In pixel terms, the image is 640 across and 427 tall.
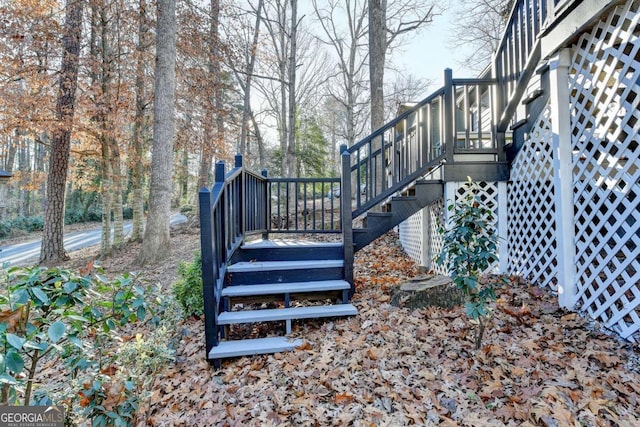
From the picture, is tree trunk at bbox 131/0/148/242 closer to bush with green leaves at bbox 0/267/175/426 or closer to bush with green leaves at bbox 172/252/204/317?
bush with green leaves at bbox 172/252/204/317

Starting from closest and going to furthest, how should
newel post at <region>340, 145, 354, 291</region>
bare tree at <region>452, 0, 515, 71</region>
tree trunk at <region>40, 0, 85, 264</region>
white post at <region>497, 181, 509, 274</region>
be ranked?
newel post at <region>340, 145, 354, 291</region> < white post at <region>497, 181, 509, 274</region> < tree trunk at <region>40, 0, 85, 264</region> < bare tree at <region>452, 0, 515, 71</region>

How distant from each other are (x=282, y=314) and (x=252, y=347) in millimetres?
401

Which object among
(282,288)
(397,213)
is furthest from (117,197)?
(397,213)

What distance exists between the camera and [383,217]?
3893 mm

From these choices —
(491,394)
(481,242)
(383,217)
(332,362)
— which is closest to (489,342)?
(491,394)

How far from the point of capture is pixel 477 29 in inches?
509

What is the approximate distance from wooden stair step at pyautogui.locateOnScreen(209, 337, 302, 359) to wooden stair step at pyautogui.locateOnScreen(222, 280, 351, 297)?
1.46 feet

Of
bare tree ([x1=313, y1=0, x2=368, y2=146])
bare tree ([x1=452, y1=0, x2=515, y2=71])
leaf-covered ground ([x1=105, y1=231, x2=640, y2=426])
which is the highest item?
bare tree ([x1=313, y1=0, x2=368, y2=146])

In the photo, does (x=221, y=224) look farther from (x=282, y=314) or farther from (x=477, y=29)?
(x=477, y=29)

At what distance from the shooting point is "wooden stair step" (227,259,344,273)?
3.33 meters

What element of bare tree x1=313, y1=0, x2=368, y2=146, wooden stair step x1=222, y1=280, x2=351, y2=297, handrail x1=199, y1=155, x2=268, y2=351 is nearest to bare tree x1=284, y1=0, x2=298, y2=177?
bare tree x1=313, y1=0, x2=368, y2=146

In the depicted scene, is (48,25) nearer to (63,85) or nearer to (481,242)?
(63,85)

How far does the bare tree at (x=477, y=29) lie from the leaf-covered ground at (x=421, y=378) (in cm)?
1230

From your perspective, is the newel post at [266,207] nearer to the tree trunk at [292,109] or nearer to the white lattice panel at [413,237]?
the white lattice panel at [413,237]
